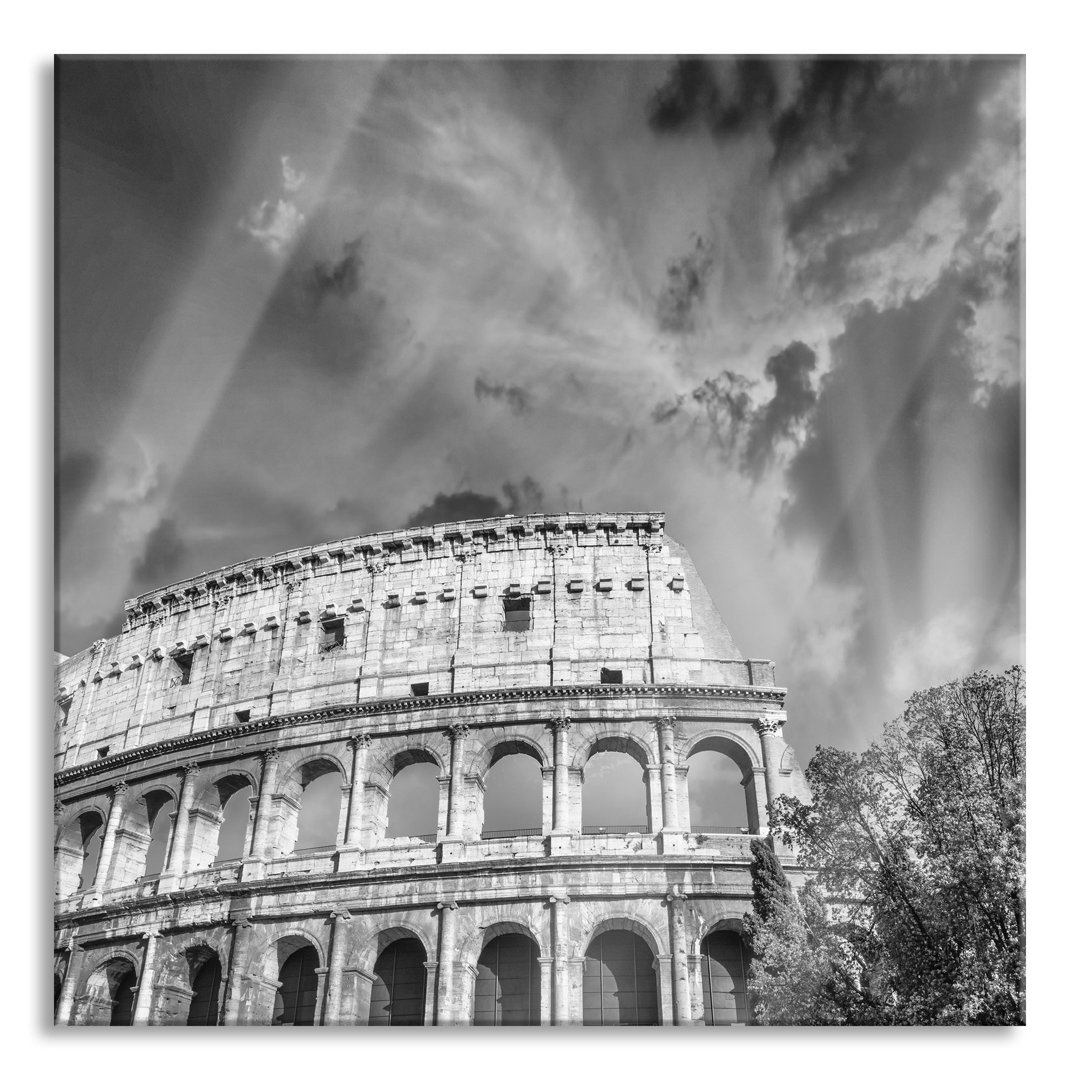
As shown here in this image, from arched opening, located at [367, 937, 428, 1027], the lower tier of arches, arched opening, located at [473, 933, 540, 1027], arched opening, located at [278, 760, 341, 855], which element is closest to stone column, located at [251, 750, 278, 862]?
arched opening, located at [278, 760, 341, 855]

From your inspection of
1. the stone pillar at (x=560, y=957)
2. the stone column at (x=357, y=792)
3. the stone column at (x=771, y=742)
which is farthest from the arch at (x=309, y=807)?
the stone column at (x=771, y=742)

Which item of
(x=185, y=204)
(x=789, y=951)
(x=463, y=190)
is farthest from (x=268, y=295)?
(x=789, y=951)

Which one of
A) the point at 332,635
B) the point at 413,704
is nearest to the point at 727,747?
the point at 413,704

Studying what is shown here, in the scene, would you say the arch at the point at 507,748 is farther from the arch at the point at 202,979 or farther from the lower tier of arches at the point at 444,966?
the arch at the point at 202,979

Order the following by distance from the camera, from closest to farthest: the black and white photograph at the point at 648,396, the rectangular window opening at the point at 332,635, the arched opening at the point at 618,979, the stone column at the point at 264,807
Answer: the black and white photograph at the point at 648,396 → the arched opening at the point at 618,979 → the stone column at the point at 264,807 → the rectangular window opening at the point at 332,635

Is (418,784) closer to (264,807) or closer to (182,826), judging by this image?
(264,807)
